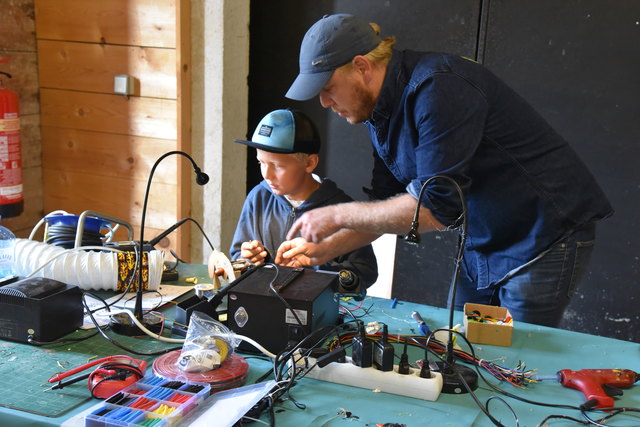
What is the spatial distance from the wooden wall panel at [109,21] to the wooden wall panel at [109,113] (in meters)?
0.28

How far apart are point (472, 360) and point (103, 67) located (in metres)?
2.41

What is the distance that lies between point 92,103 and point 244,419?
2.40m

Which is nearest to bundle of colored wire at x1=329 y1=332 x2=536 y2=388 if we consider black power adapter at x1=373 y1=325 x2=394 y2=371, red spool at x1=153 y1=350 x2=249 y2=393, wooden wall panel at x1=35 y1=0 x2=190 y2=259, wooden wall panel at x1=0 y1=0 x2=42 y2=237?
black power adapter at x1=373 y1=325 x2=394 y2=371

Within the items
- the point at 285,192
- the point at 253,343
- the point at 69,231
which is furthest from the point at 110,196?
the point at 253,343

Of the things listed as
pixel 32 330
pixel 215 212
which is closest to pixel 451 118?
pixel 32 330

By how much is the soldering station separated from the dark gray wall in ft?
4.41

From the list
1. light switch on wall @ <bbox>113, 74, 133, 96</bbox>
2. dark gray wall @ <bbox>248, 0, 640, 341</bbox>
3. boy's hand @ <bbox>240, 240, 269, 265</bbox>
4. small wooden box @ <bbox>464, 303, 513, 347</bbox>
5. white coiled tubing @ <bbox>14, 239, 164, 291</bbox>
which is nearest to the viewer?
small wooden box @ <bbox>464, 303, 513, 347</bbox>

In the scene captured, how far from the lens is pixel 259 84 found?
3.33 metres

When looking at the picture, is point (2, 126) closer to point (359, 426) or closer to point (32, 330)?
point (32, 330)

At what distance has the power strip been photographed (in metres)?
1.33

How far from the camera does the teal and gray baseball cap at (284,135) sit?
7.29 feet

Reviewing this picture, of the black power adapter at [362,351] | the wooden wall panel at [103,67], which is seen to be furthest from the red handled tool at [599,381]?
the wooden wall panel at [103,67]

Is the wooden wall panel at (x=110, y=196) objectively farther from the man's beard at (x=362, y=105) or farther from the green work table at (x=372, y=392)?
the green work table at (x=372, y=392)

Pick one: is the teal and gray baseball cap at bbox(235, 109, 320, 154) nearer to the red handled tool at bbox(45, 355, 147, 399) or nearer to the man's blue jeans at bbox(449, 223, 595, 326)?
the man's blue jeans at bbox(449, 223, 595, 326)
